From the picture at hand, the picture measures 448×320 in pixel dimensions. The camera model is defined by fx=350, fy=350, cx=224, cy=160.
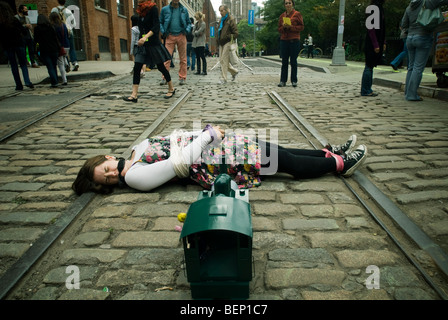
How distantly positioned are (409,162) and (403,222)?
1.51 meters

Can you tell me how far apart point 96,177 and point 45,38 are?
7.79m

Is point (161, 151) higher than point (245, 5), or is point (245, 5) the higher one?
point (245, 5)

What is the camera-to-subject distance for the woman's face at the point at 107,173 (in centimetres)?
312

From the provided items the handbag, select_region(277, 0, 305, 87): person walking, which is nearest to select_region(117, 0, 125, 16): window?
select_region(277, 0, 305, 87): person walking

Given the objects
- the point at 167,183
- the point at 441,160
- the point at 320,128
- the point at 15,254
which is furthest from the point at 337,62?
the point at 15,254

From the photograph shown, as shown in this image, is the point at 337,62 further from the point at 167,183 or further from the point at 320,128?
the point at 167,183

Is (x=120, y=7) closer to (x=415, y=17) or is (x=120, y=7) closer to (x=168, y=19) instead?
(x=168, y=19)

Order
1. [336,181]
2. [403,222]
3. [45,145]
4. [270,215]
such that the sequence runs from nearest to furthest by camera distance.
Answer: [403,222] < [270,215] < [336,181] < [45,145]

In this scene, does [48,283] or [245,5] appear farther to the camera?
[245,5]

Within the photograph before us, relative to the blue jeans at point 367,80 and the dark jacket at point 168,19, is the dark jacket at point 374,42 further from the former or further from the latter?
the dark jacket at point 168,19

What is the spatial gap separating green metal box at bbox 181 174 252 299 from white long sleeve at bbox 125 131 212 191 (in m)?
1.05

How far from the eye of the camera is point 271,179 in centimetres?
344

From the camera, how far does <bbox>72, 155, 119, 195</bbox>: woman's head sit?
3104 mm

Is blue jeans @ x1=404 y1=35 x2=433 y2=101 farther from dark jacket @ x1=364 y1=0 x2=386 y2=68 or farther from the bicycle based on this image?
the bicycle
